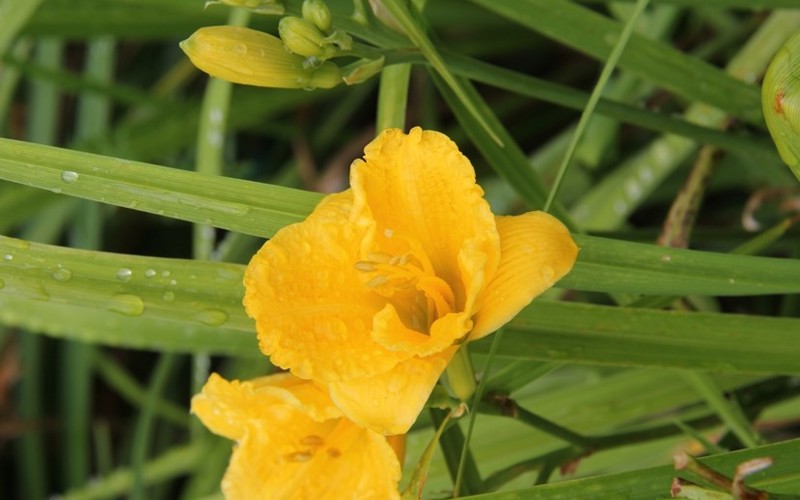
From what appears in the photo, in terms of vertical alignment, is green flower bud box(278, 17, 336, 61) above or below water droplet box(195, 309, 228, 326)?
above

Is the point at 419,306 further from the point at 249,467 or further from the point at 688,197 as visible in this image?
the point at 688,197

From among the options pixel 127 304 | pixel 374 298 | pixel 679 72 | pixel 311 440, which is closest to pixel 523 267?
pixel 374 298

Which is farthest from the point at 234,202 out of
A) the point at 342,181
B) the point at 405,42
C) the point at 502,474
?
the point at 342,181

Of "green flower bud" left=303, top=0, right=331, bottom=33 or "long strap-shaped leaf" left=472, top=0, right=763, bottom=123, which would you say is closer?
"green flower bud" left=303, top=0, right=331, bottom=33

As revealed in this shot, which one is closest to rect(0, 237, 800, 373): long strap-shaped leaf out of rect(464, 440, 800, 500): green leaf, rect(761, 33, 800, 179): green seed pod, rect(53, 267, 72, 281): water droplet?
rect(53, 267, 72, 281): water droplet

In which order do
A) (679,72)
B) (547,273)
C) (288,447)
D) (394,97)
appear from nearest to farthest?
(547,273) → (288,447) → (394,97) → (679,72)

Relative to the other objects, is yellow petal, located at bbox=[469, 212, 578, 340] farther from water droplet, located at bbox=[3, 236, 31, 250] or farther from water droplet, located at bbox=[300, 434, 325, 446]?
water droplet, located at bbox=[3, 236, 31, 250]

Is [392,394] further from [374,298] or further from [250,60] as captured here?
[250,60]
